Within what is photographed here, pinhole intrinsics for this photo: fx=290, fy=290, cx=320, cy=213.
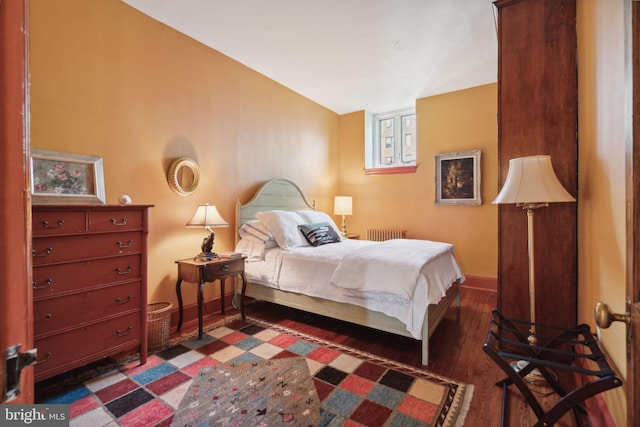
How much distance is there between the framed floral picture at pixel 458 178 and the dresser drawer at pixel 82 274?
3.91 meters

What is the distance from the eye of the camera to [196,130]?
117 inches

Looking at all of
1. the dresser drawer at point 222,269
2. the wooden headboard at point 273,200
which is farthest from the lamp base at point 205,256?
the wooden headboard at point 273,200

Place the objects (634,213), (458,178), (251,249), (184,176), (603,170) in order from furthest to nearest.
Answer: (458,178), (251,249), (184,176), (603,170), (634,213)

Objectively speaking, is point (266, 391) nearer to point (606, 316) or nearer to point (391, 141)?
point (606, 316)

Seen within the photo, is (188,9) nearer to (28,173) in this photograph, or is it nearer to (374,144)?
(28,173)

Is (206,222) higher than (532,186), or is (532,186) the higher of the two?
(532,186)

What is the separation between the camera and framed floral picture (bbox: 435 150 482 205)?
4.07 meters

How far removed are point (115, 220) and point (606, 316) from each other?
238cm

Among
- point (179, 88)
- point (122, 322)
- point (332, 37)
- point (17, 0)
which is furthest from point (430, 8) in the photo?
point (122, 322)

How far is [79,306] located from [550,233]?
10.2ft

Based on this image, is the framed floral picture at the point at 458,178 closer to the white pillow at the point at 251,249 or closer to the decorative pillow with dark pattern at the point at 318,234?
the decorative pillow with dark pattern at the point at 318,234

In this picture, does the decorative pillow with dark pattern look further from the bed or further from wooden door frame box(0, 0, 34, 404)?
wooden door frame box(0, 0, 34, 404)

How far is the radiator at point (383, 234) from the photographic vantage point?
15.4ft

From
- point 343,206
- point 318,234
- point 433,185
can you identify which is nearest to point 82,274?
point 318,234
